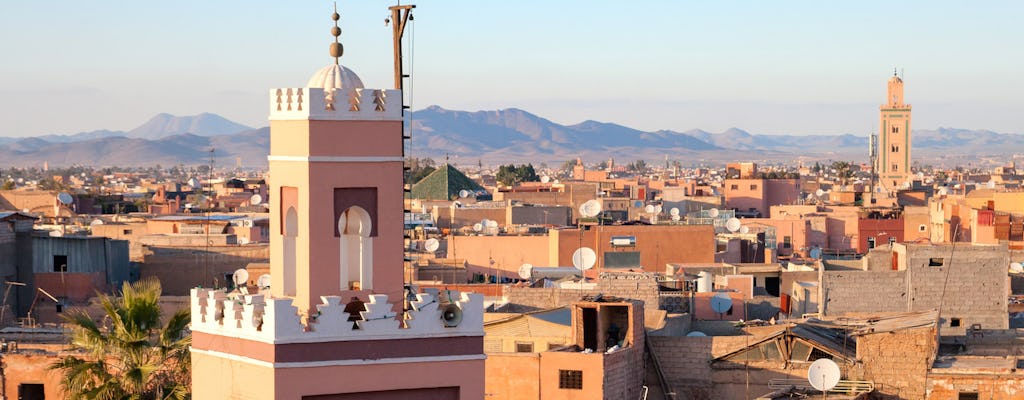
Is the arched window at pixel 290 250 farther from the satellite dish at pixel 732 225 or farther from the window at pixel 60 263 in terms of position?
the satellite dish at pixel 732 225

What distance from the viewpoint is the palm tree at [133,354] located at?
42.7ft

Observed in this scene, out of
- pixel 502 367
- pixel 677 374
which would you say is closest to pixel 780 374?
pixel 677 374

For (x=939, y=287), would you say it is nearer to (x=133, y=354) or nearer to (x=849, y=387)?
(x=849, y=387)

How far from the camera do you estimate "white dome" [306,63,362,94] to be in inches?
395

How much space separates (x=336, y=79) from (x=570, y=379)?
8.45 meters

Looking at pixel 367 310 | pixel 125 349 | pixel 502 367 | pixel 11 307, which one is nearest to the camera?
pixel 367 310

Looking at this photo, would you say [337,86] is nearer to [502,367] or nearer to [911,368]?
[502,367]

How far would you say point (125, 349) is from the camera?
1329 centimetres

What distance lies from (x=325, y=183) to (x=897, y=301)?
15.0 metres

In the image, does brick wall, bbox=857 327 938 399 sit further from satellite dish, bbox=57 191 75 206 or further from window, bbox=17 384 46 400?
satellite dish, bbox=57 191 75 206

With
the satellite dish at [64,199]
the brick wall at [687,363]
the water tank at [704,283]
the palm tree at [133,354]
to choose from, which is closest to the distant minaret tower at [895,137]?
the satellite dish at [64,199]

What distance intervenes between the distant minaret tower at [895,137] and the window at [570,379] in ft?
274

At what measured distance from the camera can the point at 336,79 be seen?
396 inches

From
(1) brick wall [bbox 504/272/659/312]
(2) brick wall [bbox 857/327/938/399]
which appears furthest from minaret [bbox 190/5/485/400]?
(1) brick wall [bbox 504/272/659/312]
